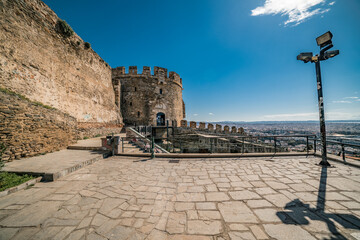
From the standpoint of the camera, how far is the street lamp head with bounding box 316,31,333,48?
4.21m

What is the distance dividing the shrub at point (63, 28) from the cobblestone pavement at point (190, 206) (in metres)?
12.5

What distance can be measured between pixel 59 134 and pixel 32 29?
703 centimetres

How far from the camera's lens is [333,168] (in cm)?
424

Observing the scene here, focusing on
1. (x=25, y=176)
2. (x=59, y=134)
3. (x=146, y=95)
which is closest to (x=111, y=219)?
(x=25, y=176)

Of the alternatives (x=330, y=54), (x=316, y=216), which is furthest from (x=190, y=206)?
(x=330, y=54)

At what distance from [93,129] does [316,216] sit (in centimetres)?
1494

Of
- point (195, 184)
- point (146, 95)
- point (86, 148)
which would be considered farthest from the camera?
point (146, 95)

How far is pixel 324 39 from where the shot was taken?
432 centimetres

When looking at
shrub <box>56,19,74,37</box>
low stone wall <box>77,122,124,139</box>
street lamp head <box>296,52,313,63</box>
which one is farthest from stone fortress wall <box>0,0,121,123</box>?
street lamp head <box>296,52,313,63</box>

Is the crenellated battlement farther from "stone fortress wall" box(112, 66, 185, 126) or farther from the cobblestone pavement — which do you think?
the cobblestone pavement

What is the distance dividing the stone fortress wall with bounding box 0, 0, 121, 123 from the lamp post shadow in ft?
38.6

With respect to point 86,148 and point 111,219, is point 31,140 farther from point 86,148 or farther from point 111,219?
point 111,219

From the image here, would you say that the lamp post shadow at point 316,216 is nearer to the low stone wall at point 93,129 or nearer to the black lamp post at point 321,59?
the black lamp post at point 321,59

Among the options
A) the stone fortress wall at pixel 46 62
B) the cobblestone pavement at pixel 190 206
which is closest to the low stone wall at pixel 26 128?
the stone fortress wall at pixel 46 62
